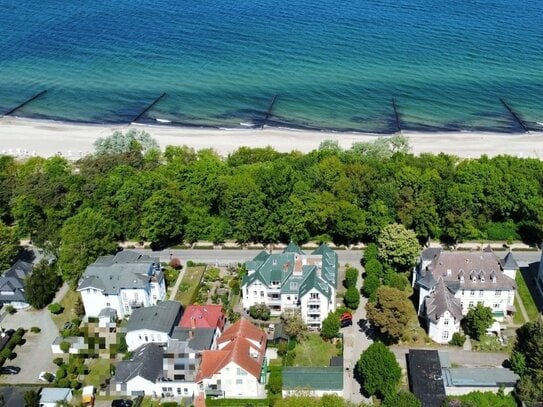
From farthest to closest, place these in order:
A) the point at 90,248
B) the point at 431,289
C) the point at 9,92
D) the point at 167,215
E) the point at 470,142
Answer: the point at 9,92 → the point at 470,142 → the point at 167,215 → the point at 90,248 → the point at 431,289

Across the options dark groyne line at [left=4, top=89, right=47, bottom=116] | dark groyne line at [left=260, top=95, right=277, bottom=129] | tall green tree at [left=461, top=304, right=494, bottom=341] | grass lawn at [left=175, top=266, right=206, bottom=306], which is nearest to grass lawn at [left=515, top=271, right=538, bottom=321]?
tall green tree at [left=461, top=304, right=494, bottom=341]

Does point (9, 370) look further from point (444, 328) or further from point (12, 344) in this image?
point (444, 328)

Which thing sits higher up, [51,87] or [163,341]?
[163,341]

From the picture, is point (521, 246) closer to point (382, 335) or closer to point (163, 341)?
point (382, 335)

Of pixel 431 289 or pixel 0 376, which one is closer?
pixel 0 376

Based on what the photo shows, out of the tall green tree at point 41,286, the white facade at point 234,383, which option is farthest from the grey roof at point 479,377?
the tall green tree at point 41,286

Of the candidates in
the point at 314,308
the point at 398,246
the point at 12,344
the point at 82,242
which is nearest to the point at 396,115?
the point at 398,246

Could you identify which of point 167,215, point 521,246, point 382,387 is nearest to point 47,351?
point 167,215
